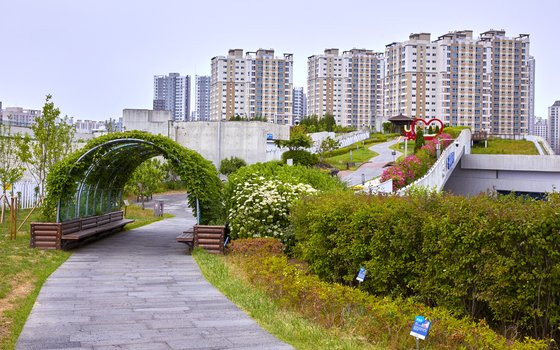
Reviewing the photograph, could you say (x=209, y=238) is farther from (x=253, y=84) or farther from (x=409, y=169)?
(x=253, y=84)

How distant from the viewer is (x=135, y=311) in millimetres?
10156

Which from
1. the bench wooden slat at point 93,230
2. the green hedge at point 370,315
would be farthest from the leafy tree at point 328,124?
the green hedge at point 370,315

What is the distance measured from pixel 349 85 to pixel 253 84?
27.3 m

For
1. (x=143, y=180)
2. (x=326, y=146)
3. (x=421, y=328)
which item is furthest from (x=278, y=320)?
(x=326, y=146)

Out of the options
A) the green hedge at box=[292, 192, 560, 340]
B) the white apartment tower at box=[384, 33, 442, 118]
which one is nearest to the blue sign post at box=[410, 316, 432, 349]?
the green hedge at box=[292, 192, 560, 340]

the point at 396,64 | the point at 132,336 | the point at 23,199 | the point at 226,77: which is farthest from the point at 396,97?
the point at 132,336

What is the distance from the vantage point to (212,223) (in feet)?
61.4

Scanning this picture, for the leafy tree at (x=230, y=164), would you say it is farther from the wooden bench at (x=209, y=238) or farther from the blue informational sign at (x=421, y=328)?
the blue informational sign at (x=421, y=328)

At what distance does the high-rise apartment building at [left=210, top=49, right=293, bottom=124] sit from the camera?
481 feet

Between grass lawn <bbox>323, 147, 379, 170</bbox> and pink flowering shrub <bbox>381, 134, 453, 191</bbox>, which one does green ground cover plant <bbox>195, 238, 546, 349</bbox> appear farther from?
grass lawn <bbox>323, 147, 379, 170</bbox>

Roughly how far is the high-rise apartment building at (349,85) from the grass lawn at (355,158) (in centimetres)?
8637

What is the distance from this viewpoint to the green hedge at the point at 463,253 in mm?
8461

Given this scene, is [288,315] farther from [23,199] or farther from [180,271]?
Result: [23,199]

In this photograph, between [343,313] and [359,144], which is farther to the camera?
[359,144]
